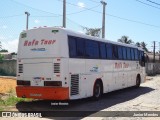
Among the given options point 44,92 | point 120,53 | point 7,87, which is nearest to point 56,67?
point 44,92

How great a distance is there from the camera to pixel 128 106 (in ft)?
43.7

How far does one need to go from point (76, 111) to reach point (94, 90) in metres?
3.14

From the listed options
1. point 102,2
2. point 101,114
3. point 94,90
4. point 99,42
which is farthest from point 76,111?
point 102,2

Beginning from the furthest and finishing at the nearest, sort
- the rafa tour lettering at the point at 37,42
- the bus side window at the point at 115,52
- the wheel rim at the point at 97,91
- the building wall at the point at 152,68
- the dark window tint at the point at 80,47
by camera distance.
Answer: the building wall at the point at 152,68
the bus side window at the point at 115,52
the wheel rim at the point at 97,91
the dark window tint at the point at 80,47
the rafa tour lettering at the point at 37,42

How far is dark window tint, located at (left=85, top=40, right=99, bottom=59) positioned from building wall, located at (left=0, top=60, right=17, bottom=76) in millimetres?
28854

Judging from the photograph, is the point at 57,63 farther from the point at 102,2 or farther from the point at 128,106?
the point at 102,2

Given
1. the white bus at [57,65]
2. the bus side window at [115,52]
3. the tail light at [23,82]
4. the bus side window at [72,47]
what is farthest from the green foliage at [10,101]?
the bus side window at [115,52]

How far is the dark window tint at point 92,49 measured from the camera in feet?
47.7

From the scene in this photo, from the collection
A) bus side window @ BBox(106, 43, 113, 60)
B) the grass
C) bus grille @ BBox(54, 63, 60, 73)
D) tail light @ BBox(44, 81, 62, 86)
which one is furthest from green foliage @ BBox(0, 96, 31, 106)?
bus side window @ BBox(106, 43, 113, 60)

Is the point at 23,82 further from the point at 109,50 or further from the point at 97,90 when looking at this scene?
the point at 109,50

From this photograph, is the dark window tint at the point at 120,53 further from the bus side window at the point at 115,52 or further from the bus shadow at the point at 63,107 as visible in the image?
the bus shadow at the point at 63,107

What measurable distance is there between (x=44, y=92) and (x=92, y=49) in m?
3.67

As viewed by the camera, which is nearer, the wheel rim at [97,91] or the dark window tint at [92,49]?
the dark window tint at [92,49]

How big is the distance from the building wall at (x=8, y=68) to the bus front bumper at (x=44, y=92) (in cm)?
3019
